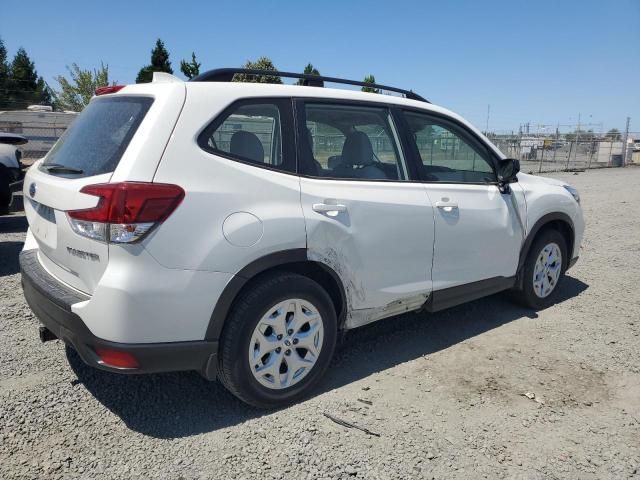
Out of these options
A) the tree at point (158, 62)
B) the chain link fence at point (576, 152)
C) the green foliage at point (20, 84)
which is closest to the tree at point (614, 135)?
the chain link fence at point (576, 152)

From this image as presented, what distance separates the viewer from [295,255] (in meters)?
2.81

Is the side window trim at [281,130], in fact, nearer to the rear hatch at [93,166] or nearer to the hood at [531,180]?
the rear hatch at [93,166]

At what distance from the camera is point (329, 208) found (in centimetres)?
296

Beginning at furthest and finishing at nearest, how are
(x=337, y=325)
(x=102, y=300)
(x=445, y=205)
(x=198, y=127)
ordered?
(x=445, y=205) < (x=337, y=325) < (x=198, y=127) < (x=102, y=300)

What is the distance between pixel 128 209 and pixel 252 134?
0.89m

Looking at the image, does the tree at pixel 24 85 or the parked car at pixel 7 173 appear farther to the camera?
the tree at pixel 24 85

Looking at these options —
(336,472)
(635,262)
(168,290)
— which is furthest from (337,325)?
(635,262)

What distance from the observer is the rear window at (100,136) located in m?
2.54

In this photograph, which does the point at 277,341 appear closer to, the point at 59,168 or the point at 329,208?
the point at 329,208

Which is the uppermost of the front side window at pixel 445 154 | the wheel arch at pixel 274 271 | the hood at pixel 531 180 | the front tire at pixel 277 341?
the front side window at pixel 445 154

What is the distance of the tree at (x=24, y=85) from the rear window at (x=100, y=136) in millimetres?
40572

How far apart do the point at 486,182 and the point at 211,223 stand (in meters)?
2.50

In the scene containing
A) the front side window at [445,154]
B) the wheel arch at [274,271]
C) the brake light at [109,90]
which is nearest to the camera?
the wheel arch at [274,271]

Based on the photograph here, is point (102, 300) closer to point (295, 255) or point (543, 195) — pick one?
point (295, 255)
